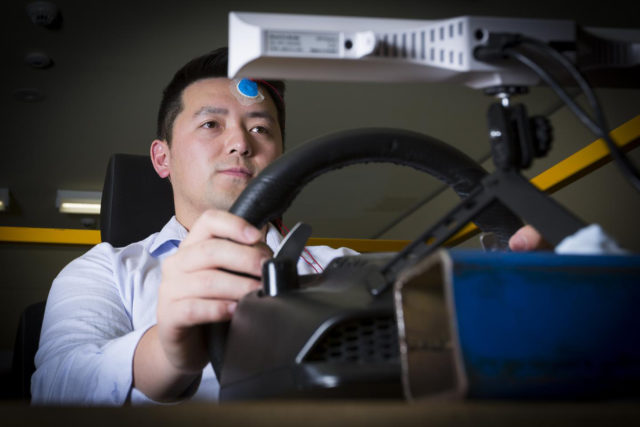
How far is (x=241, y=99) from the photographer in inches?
47.5

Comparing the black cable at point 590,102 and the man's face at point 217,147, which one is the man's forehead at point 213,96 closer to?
the man's face at point 217,147

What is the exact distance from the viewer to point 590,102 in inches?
12.1

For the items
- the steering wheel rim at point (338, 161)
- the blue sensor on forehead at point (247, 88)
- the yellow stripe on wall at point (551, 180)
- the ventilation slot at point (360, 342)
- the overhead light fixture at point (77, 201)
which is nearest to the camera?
the ventilation slot at point (360, 342)

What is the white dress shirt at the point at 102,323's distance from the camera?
2.19 ft

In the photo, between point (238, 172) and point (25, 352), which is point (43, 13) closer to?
point (238, 172)

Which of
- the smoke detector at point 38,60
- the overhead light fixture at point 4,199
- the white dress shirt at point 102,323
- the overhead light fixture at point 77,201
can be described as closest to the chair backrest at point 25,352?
the white dress shirt at point 102,323

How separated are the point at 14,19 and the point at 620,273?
13.2ft

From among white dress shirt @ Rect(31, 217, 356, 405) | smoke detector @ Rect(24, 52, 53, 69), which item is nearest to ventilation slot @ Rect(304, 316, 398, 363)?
white dress shirt @ Rect(31, 217, 356, 405)

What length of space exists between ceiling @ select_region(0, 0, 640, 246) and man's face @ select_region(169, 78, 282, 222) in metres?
2.48

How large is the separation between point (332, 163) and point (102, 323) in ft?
2.10

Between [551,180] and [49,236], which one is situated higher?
[551,180]

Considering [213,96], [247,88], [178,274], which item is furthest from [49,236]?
[178,274]

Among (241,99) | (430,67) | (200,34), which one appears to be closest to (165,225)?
(241,99)

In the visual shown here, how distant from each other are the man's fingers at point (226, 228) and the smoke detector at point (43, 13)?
3.48 meters
